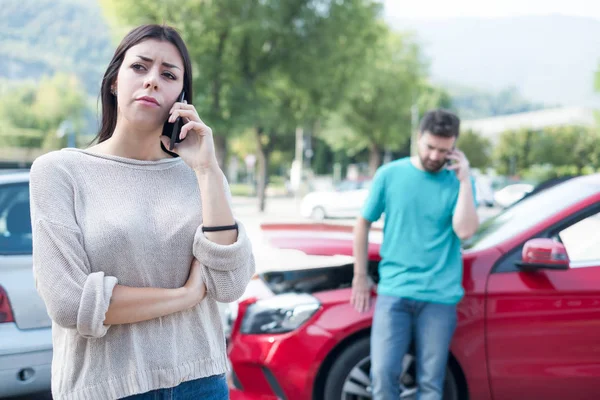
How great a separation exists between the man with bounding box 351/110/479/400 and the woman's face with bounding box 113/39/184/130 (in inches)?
67.7

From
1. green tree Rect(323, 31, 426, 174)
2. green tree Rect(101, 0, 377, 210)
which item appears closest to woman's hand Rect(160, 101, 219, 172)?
green tree Rect(101, 0, 377, 210)

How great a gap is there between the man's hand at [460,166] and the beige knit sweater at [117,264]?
1.76m

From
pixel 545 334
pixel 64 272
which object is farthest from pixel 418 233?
pixel 64 272

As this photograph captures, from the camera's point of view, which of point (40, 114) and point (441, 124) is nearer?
point (441, 124)

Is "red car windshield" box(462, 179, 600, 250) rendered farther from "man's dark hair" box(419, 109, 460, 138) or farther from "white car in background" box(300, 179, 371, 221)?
"white car in background" box(300, 179, 371, 221)

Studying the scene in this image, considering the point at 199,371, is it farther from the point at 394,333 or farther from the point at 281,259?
the point at 281,259

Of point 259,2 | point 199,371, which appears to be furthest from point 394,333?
point 259,2

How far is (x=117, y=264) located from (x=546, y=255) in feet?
7.56

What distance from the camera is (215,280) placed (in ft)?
5.76

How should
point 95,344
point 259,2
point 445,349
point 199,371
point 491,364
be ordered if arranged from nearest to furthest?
point 95,344
point 199,371
point 445,349
point 491,364
point 259,2

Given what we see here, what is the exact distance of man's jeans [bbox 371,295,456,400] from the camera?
3.17 m

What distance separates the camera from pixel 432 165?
334 cm

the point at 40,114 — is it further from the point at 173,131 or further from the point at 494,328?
the point at 173,131

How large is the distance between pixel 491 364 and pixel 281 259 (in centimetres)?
125
